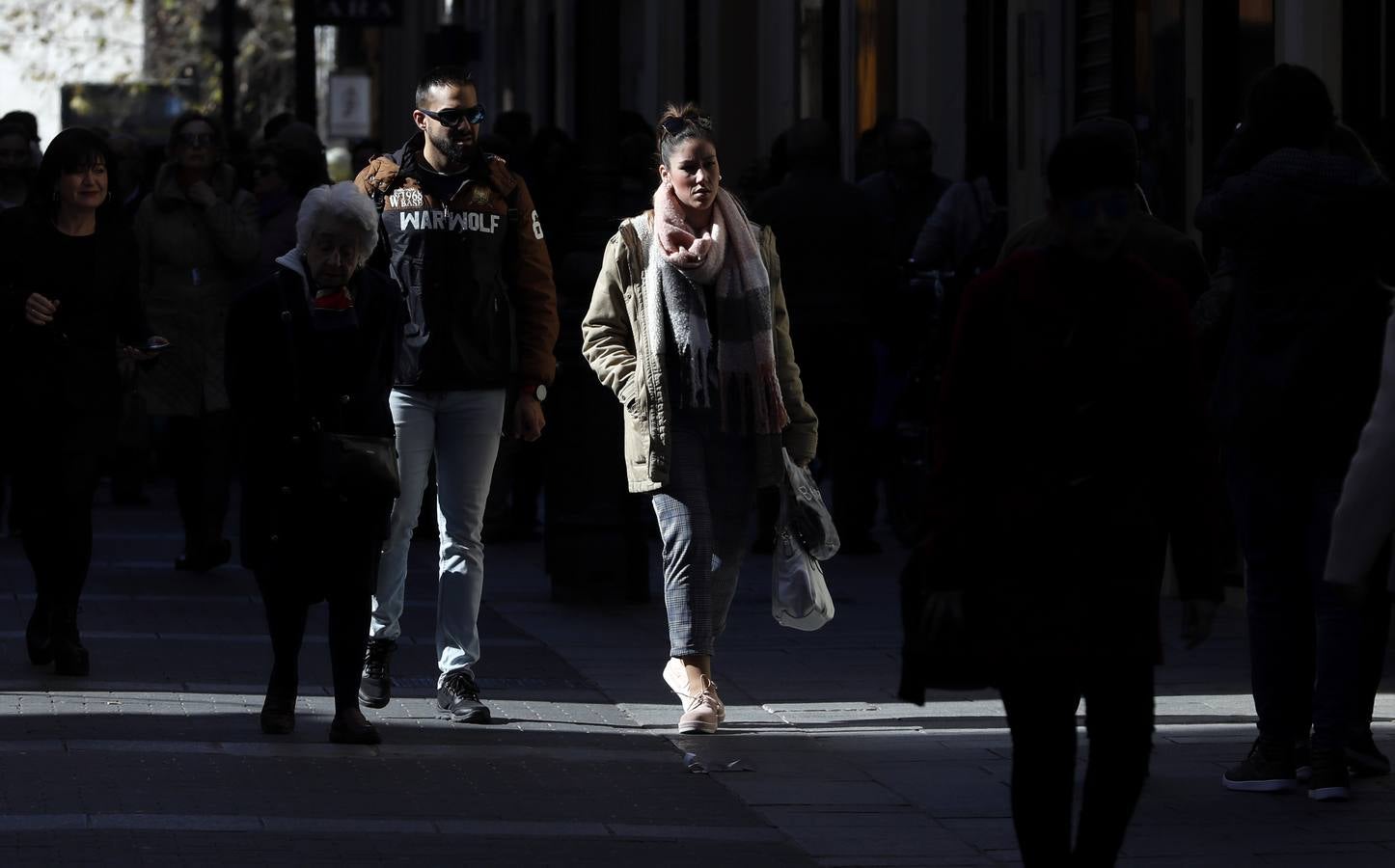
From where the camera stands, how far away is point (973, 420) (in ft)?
17.3

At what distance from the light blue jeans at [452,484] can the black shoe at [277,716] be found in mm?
541

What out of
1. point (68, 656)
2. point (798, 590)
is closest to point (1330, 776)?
point (798, 590)

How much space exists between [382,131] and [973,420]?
131 feet

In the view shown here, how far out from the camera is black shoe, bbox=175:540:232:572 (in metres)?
12.9

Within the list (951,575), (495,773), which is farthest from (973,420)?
(495,773)

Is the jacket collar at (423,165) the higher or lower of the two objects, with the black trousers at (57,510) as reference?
higher

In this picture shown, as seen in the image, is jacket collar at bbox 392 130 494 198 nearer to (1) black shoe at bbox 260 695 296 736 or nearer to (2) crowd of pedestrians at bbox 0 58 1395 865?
(2) crowd of pedestrians at bbox 0 58 1395 865

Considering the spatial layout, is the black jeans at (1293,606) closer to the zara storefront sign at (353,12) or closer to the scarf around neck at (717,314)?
A: the scarf around neck at (717,314)

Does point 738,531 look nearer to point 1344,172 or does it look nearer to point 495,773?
point 495,773

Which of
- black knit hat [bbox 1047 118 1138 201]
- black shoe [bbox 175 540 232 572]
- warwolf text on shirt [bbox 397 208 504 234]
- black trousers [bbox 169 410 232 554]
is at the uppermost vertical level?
black knit hat [bbox 1047 118 1138 201]

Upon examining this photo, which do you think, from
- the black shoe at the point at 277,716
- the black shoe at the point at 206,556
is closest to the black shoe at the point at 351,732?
the black shoe at the point at 277,716

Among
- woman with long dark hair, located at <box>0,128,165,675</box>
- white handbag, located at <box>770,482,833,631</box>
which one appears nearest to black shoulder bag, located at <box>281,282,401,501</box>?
white handbag, located at <box>770,482,833,631</box>

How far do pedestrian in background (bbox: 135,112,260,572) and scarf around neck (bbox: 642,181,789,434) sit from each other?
508 cm

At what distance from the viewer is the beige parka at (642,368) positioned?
8.31 metres
